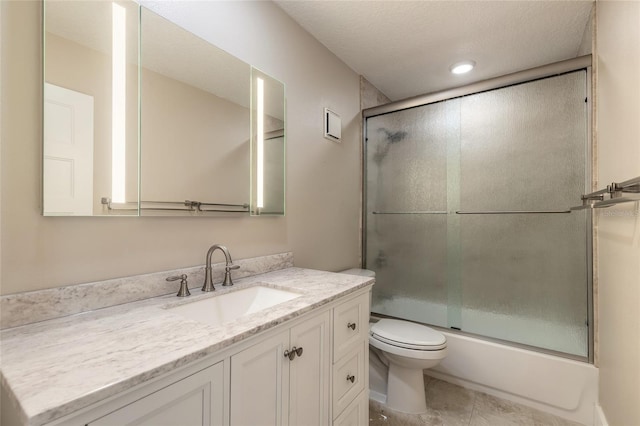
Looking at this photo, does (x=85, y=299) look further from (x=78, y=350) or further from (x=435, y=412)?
(x=435, y=412)

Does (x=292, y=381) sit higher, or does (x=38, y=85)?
(x=38, y=85)

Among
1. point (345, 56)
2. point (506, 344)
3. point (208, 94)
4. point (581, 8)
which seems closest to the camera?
point (208, 94)

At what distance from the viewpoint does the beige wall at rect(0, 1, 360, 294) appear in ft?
2.69

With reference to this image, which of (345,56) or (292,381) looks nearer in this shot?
(292,381)

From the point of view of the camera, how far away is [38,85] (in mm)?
863

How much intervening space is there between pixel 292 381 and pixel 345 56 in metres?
2.25

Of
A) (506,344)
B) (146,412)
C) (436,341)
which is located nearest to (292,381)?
(146,412)

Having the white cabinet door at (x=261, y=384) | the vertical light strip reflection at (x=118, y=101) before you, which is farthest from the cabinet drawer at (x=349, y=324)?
the vertical light strip reflection at (x=118, y=101)

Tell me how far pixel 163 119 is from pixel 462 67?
93.0 inches

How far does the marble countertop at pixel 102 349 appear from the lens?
50 centimetres

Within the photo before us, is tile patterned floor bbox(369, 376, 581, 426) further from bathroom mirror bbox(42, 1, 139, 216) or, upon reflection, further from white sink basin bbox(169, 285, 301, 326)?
bathroom mirror bbox(42, 1, 139, 216)

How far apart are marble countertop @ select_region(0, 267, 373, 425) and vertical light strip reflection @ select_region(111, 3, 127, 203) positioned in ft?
1.40

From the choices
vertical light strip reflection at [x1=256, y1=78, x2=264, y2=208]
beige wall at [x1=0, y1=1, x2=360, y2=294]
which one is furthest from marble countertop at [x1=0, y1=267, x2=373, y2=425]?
vertical light strip reflection at [x1=256, y1=78, x2=264, y2=208]

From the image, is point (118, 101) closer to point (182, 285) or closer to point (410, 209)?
point (182, 285)
